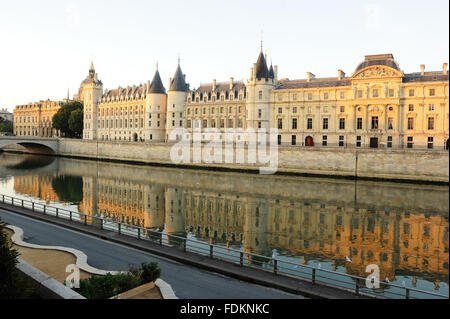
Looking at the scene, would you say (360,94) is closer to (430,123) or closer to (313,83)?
(313,83)

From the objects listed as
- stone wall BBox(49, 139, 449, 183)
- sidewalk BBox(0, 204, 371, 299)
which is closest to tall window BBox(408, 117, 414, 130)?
stone wall BBox(49, 139, 449, 183)

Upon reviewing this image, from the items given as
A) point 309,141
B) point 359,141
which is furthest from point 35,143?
point 359,141

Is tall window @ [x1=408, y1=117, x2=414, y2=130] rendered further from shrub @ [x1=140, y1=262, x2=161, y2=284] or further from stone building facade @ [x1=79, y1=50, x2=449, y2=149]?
shrub @ [x1=140, y1=262, x2=161, y2=284]

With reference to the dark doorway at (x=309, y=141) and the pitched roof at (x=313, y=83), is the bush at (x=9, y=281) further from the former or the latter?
the pitched roof at (x=313, y=83)

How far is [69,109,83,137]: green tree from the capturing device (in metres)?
99.3

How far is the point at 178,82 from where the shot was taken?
7681 centimetres

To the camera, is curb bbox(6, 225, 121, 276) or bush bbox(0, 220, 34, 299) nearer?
bush bbox(0, 220, 34, 299)

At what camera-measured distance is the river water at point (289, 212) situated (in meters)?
17.2

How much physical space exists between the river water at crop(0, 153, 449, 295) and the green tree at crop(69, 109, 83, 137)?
178 feet

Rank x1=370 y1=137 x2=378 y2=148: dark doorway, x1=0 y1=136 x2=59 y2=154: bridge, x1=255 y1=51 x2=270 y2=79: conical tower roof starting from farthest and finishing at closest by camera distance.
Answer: x1=0 y1=136 x2=59 y2=154: bridge
x1=255 y1=51 x2=270 y2=79: conical tower roof
x1=370 y1=137 x2=378 y2=148: dark doorway

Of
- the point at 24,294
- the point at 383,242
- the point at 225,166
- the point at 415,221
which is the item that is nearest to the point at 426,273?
the point at 383,242

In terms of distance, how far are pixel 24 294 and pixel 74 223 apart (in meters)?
11.9

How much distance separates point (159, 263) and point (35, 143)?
2862 inches
